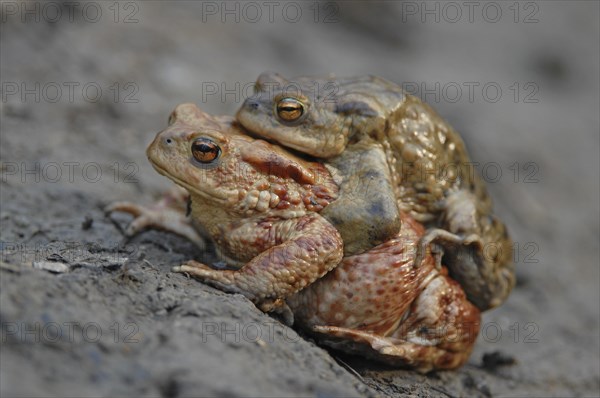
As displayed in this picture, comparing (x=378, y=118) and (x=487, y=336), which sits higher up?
(x=378, y=118)

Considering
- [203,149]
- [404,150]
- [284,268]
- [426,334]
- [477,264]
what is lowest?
[426,334]

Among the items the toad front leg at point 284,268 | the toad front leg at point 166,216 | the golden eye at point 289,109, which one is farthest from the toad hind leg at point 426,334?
the golden eye at point 289,109

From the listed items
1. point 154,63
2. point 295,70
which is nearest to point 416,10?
point 295,70

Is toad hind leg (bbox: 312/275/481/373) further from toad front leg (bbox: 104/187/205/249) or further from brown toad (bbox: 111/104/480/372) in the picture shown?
toad front leg (bbox: 104/187/205/249)

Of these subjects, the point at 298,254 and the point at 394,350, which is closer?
the point at 298,254

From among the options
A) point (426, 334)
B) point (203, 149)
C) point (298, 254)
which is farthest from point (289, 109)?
point (426, 334)

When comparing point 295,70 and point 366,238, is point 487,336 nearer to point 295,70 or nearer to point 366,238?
point 366,238

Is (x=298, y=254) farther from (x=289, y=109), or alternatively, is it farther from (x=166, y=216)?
(x=166, y=216)

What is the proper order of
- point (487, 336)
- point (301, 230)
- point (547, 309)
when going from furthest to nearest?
point (547, 309), point (487, 336), point (301, 230)

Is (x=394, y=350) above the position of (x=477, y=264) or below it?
below
